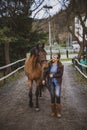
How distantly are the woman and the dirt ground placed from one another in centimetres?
45

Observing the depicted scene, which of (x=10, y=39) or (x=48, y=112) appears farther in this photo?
(x=10, y=39)

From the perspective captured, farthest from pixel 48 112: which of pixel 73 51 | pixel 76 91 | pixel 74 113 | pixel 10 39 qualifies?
pixel 73 51

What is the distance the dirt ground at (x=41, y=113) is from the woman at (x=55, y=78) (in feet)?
1.47

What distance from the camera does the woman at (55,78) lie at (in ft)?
30.8

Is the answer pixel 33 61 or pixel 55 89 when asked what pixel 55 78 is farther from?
pixel 33 61

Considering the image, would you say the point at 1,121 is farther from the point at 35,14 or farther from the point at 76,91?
the point at 35,14

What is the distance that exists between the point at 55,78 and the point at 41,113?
4.27ft

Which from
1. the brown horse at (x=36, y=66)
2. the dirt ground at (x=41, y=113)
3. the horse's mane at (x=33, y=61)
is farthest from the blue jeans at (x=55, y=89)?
the horse's mane at (x=33, y=61)

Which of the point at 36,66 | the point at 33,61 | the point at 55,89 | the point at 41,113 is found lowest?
the point at 41,113

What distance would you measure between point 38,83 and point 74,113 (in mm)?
1753

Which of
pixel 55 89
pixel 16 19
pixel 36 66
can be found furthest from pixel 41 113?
pixel 16 19

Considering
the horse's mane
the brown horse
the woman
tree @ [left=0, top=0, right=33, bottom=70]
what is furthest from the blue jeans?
tree @ [left=0, top=0, right=33, bottom=70]

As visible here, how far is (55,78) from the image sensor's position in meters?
9.46

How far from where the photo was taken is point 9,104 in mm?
11648
